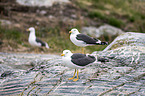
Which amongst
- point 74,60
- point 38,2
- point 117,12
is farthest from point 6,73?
point 117,12

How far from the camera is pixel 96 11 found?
16.0m

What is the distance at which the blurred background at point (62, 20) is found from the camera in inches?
444

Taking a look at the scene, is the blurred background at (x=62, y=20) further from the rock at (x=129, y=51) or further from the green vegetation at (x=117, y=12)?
the rock at (x=129, y=51)

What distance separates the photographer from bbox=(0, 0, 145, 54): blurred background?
11273mm

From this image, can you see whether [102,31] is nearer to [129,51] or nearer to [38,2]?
[38,2]

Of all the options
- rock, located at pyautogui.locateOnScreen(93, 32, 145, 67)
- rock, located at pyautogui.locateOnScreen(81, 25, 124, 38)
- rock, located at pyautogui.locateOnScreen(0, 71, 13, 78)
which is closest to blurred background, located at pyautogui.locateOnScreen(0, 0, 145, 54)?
rock, located at pyautogui.locateOnScreen(81, 25, 124, 38)

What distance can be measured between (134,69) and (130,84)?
62cm

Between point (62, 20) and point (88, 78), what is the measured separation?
Result: 975 centimetres

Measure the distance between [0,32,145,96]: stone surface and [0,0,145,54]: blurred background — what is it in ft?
13.7

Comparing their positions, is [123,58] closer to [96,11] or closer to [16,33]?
[16,33]

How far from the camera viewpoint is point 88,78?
493cm

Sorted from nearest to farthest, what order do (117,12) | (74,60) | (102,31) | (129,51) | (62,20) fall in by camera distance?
(74,60) → (129,51) → (102,31) → (62,20) → (117,12)

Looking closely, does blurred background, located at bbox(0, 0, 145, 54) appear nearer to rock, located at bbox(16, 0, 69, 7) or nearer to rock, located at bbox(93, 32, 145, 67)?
rock, located at bbox(16, 0, 69, 7)

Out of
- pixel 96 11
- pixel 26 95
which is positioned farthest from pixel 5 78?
pixel 96 11
